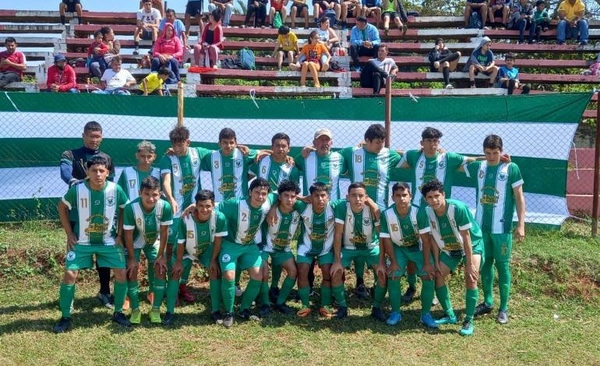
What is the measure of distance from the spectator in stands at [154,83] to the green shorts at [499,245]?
7.91 metres

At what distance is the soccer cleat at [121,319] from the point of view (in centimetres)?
629

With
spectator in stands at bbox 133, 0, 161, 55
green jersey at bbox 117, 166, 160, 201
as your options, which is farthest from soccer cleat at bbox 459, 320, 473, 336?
spectator in stands at bbox 133, 0, 161, 55

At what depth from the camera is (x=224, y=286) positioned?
6379 mm

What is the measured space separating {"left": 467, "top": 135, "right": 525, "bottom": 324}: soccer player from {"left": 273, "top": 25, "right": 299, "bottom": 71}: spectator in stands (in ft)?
31.1

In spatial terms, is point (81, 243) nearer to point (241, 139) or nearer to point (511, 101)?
point (241, 139)

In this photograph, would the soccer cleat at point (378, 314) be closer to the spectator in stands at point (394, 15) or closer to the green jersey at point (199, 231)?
the green jersey at point (199, 231)

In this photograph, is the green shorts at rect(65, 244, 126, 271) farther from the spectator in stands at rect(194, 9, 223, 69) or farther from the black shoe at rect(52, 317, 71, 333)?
the spectator in stands at rect(194, 9, 223, 69)

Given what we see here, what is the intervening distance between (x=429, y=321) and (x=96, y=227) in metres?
3.44

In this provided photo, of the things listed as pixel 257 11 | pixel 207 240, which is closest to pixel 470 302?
pixel 207 240

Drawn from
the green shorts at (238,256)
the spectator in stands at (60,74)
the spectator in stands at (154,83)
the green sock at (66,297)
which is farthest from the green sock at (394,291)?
the spectator in stands at (60,74)

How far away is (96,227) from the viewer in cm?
628

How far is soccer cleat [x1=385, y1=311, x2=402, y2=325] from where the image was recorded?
652 centimetres

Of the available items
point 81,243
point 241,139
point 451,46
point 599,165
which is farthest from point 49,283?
point 451,46

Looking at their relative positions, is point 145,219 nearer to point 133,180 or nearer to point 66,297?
point 133,180
